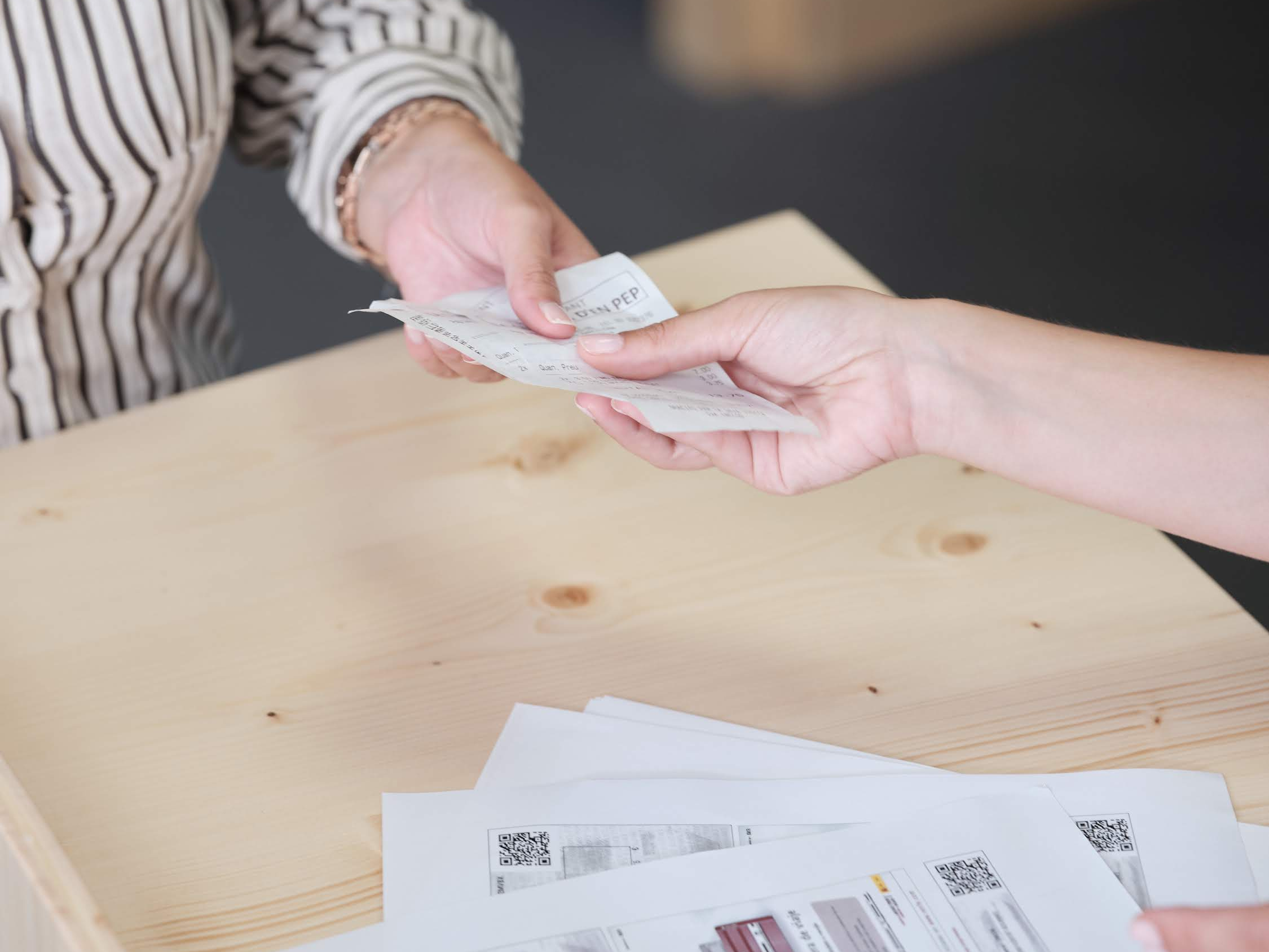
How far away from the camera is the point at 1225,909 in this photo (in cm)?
51

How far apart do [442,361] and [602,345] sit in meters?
0.17

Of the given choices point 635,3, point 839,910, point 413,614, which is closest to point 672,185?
point 635,3

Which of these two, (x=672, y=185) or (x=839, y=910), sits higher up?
(x=672, y=185)

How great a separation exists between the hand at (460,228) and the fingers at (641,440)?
5cm

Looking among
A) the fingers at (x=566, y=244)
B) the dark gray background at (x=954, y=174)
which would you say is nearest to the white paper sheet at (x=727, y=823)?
the fingers at (x=566, y=244)

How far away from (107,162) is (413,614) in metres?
0.44

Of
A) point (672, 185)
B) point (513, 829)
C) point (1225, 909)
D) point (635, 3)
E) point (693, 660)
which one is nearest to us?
point (1225, 909)

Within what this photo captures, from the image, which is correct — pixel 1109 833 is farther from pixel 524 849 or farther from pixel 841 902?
pixel 524 849

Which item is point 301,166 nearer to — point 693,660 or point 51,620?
point 51,620

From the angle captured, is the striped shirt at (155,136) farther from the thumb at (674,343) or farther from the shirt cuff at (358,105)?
the thumb at (674,343)

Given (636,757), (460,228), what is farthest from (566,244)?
(636,757)

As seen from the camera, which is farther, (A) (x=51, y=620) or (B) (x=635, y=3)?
(B) (x=635, y=3)

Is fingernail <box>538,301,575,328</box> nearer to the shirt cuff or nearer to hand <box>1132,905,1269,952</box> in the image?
the shirt cuff

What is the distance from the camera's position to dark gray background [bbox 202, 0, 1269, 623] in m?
2.39
